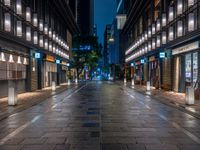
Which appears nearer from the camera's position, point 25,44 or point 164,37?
point 25,44

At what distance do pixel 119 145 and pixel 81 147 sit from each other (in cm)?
96

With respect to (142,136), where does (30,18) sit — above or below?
above

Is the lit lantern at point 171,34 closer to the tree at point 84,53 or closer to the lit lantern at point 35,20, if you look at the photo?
the lit lantern at point 35,20

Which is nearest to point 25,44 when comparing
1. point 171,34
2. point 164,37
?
point 171,34

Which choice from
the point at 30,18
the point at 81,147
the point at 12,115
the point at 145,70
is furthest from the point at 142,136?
the point at 145,70

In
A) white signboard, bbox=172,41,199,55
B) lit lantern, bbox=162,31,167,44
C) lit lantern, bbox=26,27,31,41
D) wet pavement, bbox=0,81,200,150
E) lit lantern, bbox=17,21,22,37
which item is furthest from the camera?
lit lantern, bbox=162,31,167,44

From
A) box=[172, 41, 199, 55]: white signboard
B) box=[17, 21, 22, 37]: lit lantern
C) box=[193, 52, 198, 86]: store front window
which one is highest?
box=[17, 21, 22, 37]: lit lantern

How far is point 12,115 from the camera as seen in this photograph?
13.8m

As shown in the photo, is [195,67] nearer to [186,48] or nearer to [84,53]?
[186,48]

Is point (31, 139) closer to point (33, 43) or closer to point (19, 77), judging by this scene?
point (19, 77)

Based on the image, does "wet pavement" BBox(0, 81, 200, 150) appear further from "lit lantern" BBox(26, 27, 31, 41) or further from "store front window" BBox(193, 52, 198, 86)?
"lit lantern" BBox(26, 27, 31, 41)

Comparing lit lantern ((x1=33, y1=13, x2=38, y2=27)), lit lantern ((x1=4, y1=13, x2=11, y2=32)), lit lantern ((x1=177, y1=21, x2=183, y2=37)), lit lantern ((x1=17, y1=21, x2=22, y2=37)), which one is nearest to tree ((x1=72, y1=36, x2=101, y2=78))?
lit lantern ((x1=33, y1=13, x2=38, y2=27))

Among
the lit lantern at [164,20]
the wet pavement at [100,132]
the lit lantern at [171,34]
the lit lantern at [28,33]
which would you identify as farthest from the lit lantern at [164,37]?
the wet pavement at [100,132]

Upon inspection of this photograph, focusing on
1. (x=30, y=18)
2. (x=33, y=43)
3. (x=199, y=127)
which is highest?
(x=30, y=18)
